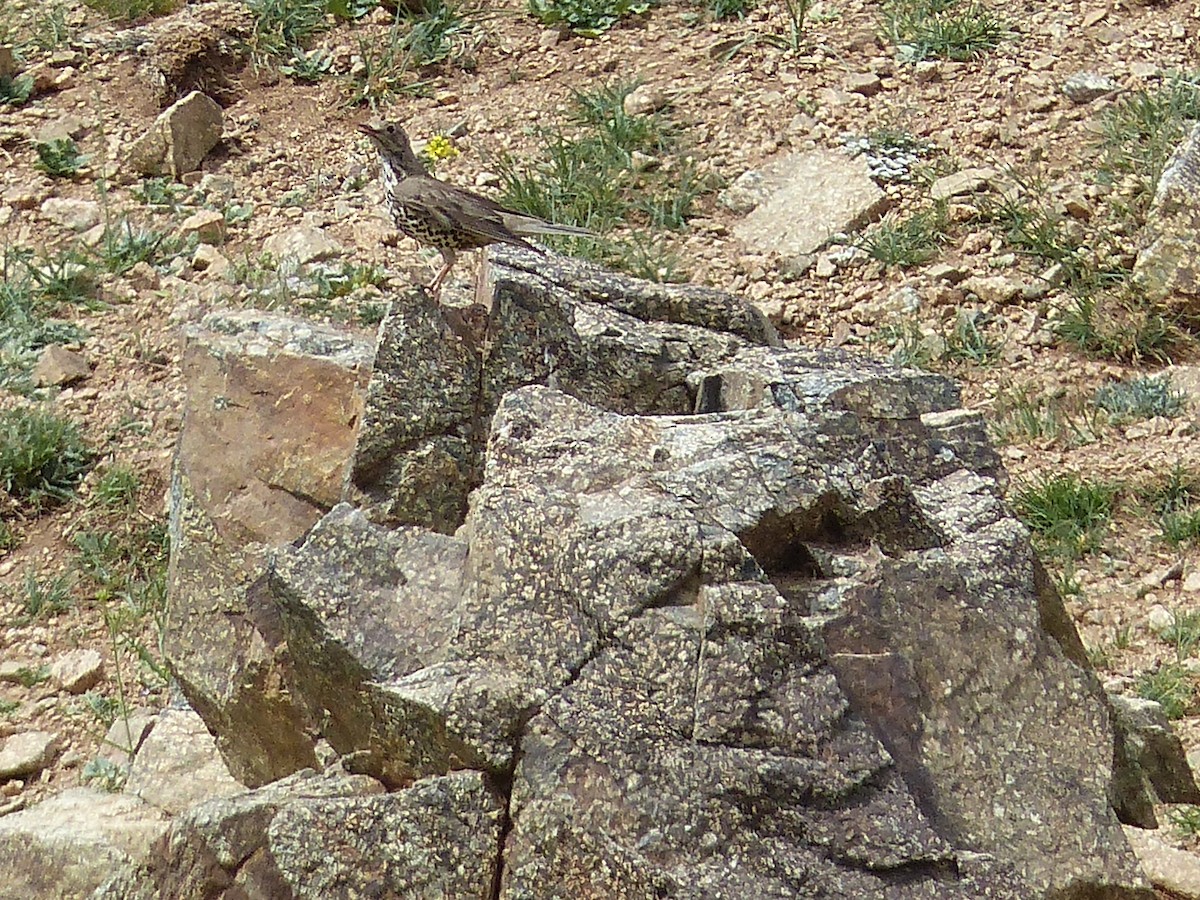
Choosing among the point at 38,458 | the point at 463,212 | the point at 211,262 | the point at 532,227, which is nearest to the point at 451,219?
the point at 463,212

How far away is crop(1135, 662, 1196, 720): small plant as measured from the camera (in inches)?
228

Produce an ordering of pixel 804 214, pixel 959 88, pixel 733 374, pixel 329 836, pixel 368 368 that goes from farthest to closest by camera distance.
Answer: pixel 959 88 < pixel 804 214 < pixel 368 368 < pixel 733 374 < pixel 329 836

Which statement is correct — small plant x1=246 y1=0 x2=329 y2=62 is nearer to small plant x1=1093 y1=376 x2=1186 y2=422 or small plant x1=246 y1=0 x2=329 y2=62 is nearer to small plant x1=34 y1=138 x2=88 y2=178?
small plant x1=34 y1=138 x2=88 y2=178

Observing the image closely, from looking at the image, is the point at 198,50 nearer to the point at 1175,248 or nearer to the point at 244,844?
the point at 1175,248

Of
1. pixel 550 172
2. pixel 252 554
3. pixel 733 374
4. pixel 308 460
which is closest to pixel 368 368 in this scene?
pixel 308 460

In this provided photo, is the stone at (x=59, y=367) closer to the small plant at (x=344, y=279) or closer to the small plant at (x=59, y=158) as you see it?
the small plant at (x=344, y=279)

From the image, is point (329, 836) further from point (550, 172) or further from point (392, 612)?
point (550, 172)

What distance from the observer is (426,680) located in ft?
12.6

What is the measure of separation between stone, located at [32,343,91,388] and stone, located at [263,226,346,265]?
1.20 meters

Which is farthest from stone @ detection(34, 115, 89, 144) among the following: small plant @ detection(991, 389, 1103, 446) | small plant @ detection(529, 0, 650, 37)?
small plant @ detection(991, 389, 1103, 446)

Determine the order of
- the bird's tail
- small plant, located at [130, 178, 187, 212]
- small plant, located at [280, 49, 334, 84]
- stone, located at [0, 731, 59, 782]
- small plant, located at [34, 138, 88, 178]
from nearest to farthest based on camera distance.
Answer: stone, located at [0, 731, 59, 782] < the bird's tail < small plant, located at [130, 178, 187, 212] < small plant, located at [34, 138, 88, 178] < small plant, located at [280, 49, 334, 84]

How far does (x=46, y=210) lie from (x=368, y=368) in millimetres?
4164

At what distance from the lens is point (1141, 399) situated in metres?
7.38

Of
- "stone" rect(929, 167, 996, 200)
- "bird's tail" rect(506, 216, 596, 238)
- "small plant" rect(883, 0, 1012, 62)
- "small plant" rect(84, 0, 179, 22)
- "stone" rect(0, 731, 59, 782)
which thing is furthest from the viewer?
"small plant" rect(84, 0, 179, 22)
